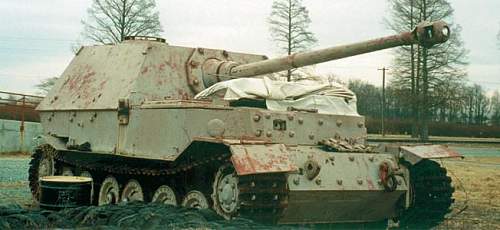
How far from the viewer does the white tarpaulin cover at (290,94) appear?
981cm

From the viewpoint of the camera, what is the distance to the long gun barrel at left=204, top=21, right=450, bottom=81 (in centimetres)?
838

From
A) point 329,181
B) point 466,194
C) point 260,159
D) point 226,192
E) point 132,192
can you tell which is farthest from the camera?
point 466,194

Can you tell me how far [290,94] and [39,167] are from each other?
19.0 ft

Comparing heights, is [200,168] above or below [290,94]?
below

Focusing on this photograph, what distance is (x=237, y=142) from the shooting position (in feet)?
27.2

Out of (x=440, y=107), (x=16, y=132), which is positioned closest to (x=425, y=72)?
(x=440, y=107)

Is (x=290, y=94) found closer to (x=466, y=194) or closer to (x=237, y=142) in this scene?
(x=237, y=142)

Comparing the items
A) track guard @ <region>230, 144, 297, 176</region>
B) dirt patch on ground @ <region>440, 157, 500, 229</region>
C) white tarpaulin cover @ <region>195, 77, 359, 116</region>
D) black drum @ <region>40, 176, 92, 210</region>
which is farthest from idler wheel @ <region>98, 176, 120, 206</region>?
dirt patch on ground @ <region>440, 157, 500, 229</region>

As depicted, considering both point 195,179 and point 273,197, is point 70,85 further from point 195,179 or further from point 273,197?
point 273,197

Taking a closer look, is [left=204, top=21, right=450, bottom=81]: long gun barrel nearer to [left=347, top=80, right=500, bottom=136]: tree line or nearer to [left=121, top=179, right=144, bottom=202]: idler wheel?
[left=121, top=179, right=144, bottom=202]: idler wheel

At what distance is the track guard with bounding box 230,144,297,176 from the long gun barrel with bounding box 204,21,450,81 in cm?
193

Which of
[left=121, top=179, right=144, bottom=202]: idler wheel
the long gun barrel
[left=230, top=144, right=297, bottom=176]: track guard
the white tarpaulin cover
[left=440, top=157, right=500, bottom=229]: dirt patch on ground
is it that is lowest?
[left=440, top=157, right=500, bottom=229]: dirt patch on ground

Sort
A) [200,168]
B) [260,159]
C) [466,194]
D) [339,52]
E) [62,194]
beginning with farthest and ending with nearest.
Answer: [466,194] < [62,194] < [339,52] < [200,168] < [260,159]

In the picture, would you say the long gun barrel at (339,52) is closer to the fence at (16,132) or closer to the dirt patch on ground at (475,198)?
the dirt patch on ground at (475,198)
